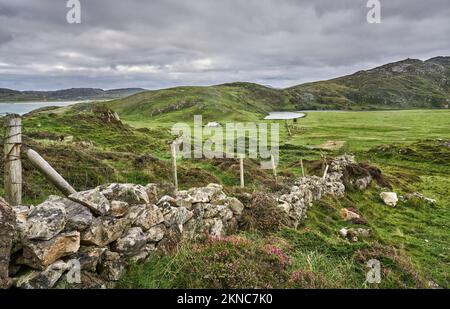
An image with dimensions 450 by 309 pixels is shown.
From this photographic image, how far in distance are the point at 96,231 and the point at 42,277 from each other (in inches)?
54.3

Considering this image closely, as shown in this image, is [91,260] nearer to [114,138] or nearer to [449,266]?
[449,266]

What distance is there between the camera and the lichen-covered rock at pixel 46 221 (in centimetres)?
625

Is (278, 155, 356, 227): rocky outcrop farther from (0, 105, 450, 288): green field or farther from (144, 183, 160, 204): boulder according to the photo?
(144, 183, 160, 204): boulder

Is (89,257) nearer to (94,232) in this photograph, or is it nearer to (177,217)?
(94,232)

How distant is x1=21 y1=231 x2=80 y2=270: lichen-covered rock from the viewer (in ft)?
20.1

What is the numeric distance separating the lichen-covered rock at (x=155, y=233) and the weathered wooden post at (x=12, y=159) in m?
3.22

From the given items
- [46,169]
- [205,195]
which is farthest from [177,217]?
[46,169]

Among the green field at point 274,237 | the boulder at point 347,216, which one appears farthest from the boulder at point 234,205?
the boulder at point 347,216

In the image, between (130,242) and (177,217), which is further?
(177,217)

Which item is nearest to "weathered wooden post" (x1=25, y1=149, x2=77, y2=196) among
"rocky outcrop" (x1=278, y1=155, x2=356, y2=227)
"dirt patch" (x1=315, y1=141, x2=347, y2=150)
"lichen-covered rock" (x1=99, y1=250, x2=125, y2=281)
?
"lichen-covered rock" (x1=99, y1=250, x2=125, y2=281)

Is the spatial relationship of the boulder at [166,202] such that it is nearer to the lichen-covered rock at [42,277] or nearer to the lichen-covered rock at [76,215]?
the lichen-covered rock at [76,215]

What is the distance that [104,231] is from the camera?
24.1 feet

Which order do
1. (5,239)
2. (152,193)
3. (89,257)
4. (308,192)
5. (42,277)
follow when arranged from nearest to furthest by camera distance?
(5,239) → (42,277) → (89,257) → (152,193) → (308,192)
